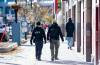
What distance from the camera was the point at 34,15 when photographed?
71062mm

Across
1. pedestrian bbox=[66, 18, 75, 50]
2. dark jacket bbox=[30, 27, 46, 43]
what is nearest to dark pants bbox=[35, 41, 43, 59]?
dark jacket bbox=[30, 27, 46, 43]

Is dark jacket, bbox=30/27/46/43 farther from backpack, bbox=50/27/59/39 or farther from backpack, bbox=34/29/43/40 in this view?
backpack, bbox=50/27/59/39

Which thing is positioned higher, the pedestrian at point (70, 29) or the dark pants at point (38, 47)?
the pedestrian at point (70, 29)

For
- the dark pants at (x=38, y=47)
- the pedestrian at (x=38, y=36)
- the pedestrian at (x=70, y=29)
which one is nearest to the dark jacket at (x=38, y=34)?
the pedestrian at (x=38, y=36)

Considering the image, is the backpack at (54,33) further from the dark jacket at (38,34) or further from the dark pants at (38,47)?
the dark pants at (38,47)

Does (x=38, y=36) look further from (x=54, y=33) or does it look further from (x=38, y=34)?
(x=54, y=33)

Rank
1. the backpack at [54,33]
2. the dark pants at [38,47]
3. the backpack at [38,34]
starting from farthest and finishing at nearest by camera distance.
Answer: the dark pants at [38,47] → the backpack at [38,34] → the backpack at [54,33]

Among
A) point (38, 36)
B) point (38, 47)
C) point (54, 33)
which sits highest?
point (54, 33)

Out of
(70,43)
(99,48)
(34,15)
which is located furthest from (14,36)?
(34,15)

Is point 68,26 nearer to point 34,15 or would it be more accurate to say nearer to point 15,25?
point 15,25

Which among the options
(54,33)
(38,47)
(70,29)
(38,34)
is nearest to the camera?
(54,33)

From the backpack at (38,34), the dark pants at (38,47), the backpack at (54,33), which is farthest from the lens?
the dark pants at (38,47)

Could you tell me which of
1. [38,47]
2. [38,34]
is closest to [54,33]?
[38,34]

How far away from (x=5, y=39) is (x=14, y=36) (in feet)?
7.78
